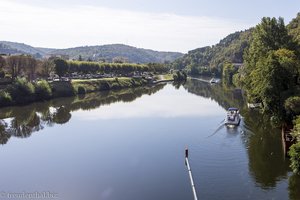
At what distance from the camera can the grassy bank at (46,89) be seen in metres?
88.2

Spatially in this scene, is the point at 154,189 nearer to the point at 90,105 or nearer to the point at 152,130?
the point at 152,130

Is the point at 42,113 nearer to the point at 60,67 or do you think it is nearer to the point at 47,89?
the point at 47,89

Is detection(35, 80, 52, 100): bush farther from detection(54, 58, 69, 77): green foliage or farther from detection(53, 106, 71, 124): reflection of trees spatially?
detection(54, 58, 69, 77): green foliage

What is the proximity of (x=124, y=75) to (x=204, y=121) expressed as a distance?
10583 cm

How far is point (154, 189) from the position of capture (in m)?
34.9

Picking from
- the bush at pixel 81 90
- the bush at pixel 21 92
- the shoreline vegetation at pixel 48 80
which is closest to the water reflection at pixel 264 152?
the bush at pixel 21 92

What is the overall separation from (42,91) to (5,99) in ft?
46.4

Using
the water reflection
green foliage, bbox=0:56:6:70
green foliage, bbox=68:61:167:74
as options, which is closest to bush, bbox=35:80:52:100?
green foliage, bbox=0:56:6:70

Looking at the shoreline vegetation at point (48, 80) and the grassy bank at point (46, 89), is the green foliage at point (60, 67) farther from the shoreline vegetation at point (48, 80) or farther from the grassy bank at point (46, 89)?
the grassy bank at point (46, 89)

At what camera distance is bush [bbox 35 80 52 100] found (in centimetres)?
9662

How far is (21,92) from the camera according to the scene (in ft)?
298

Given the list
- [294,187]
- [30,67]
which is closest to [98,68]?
[30,67]

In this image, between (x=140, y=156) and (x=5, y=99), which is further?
(x=5, y=99)

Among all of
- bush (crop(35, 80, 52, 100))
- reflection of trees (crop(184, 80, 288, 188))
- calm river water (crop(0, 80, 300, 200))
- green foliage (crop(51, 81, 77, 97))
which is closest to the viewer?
calm river water (crop(0, 80, 300, 200))
